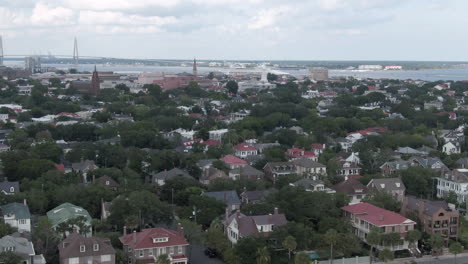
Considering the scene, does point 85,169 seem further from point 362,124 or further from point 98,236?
point 362,124

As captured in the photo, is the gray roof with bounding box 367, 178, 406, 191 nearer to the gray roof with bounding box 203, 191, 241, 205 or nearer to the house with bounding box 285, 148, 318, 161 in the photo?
the gray roof with bounding box 203, 191, 241, 205

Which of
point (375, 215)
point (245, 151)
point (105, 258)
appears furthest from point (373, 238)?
point (245, 151)

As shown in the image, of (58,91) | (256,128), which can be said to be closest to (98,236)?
(256,128)

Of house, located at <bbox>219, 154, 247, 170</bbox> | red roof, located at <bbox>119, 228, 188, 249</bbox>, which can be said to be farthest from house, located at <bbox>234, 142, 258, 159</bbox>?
red roof, located at <bbox>119, 228, 188, 249</bbox>

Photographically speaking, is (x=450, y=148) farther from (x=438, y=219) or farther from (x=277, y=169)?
→ (x=438, y=219)

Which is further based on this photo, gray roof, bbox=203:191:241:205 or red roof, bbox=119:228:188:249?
gray roof, bbox=203:191:241:205

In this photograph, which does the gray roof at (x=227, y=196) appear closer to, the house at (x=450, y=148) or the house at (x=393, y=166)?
the house at (x=393, y=166)

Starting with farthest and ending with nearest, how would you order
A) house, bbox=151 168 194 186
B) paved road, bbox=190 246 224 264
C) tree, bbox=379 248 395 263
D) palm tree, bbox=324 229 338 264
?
house, bbox=151 168 194 186
paved road, bbox=190 246 224 264
palm tree, bbox=324 229 338 264
tree, bbox=379 248 395 263
